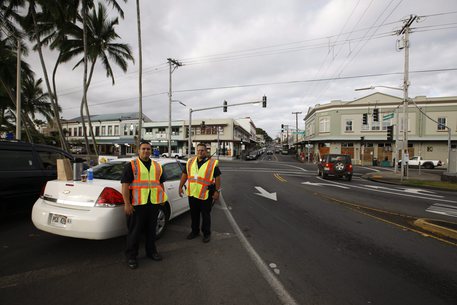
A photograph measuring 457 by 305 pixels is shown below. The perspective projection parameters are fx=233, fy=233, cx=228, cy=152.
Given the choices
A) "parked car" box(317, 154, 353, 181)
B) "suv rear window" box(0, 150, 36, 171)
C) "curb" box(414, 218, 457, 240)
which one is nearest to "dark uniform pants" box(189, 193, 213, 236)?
"suv rear window" box(0, 150, 36, 171)

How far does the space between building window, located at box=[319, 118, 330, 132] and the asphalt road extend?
114 feet

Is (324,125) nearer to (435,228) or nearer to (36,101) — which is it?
(435,228)

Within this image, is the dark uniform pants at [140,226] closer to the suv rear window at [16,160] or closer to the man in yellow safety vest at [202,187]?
the man in yellow safety vest at [202,187]

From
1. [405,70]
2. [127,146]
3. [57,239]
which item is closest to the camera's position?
[57,239]

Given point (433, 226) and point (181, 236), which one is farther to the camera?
point (433, 226)

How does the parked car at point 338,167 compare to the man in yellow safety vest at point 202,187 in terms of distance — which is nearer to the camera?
the man in yellow safety vest at point 202,187

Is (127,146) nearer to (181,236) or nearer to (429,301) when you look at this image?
(181,236)

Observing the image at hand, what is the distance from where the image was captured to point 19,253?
11.9 feet

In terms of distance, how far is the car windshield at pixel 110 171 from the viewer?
13.8 ft

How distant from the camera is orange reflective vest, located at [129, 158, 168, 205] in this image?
3355 millimetres

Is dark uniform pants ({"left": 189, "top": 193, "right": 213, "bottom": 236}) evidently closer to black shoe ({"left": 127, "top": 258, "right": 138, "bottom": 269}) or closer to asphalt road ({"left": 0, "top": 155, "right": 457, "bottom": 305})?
asphalt road ({"left": 0, "top": 155, "right": 457, "bottom": 305})

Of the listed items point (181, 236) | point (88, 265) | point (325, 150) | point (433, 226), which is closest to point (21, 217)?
point (88, 265)

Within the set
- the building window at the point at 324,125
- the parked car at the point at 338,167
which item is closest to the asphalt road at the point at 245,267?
the parked car at the point at 338,167

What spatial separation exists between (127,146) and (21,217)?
44.5 metres
